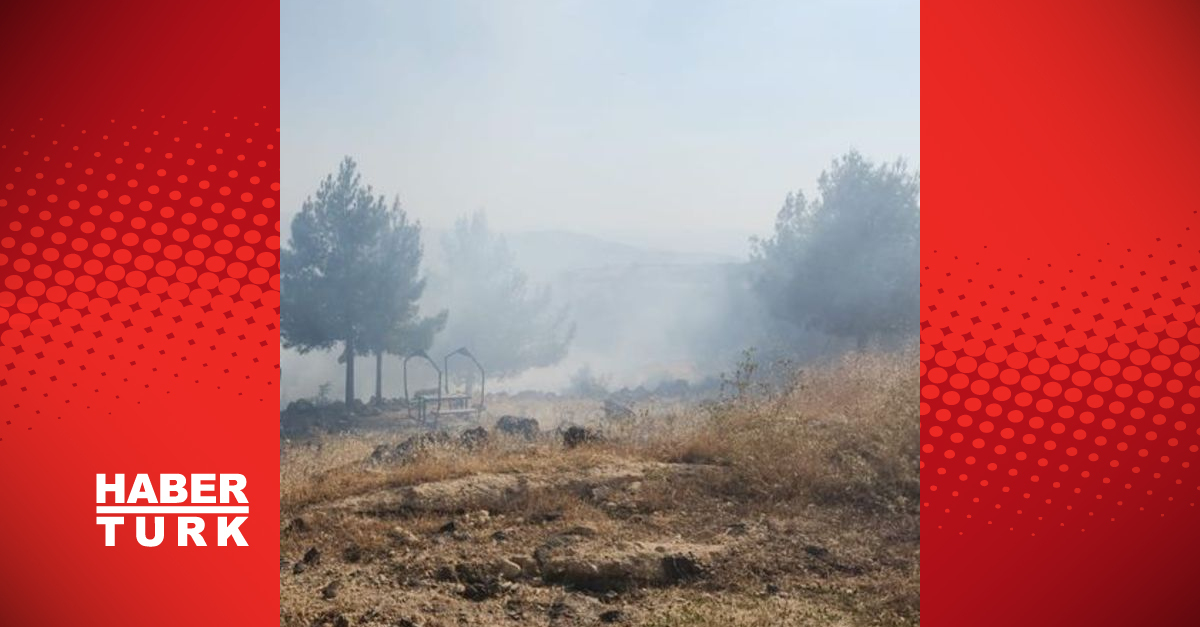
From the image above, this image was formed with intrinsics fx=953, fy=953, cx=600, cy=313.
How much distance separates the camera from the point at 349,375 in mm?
26891

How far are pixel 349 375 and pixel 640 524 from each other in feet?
62.4

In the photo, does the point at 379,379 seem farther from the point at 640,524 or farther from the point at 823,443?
the point at 640,524

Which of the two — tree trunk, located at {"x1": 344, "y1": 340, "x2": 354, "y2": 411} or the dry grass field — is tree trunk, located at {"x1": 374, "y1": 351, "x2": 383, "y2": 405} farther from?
the dry grass field

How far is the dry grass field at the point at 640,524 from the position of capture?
289 inches

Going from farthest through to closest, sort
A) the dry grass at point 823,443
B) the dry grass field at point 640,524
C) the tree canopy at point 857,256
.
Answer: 1. the tree canopy at point 857,256
2. the dry grass at point 823,443
3. the dry grass field at point 640,524

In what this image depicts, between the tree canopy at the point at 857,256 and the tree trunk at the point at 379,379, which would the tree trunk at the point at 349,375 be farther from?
the tree canopy at the point at 857,256

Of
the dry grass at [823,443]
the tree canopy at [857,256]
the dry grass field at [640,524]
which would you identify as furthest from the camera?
the tree canopy at [857,256]

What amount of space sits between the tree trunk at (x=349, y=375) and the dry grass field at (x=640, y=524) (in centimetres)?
1347

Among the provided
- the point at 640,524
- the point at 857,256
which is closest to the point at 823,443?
the point at 640,524

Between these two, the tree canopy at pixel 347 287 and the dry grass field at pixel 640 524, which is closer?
the dry grass field at pixel 640 524

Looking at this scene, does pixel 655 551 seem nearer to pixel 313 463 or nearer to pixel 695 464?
pixel 695 464

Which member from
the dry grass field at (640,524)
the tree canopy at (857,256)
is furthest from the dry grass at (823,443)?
the tree canopy at (857,256)

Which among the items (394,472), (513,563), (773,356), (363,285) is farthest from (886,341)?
(513,563)

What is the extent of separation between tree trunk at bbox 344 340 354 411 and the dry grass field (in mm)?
13474
